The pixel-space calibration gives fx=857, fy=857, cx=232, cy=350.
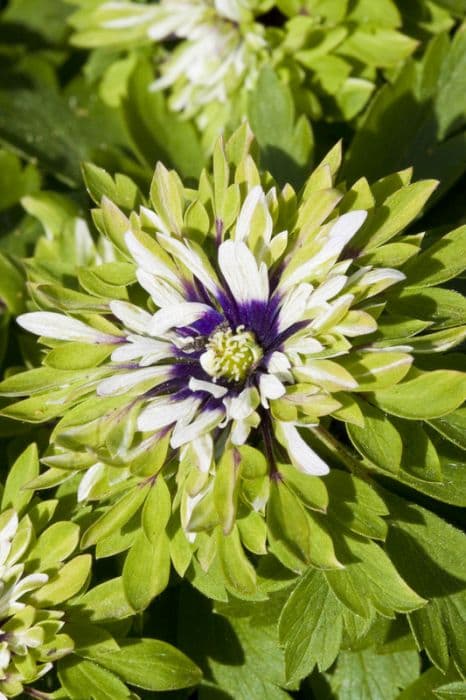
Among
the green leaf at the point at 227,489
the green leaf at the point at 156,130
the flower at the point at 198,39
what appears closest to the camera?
the green leaf at the point at 227,489

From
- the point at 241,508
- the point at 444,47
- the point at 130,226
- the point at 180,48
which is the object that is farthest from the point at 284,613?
the point at 180,48

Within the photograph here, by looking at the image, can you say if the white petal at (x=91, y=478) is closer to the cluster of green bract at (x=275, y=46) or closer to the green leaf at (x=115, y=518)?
the green leaf at (x=115, y=518)

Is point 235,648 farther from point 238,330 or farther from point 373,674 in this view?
point 238,330

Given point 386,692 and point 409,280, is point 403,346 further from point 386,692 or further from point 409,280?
point 386,692

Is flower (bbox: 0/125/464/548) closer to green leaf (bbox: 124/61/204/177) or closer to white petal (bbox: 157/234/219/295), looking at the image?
white petal (bbox: 157/234/219/295)

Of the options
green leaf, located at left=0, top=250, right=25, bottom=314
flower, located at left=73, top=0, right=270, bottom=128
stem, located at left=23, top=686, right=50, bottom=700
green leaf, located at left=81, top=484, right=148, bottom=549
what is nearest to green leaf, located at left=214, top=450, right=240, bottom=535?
green leaf, located at left=81, top=484, right=148, bottom=549

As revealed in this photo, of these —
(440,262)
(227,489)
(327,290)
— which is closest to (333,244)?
(327,290)

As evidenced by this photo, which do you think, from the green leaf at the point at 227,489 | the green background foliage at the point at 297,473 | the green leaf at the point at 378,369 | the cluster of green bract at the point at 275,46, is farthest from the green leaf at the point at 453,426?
the cluster of green bract at the point at 275,46

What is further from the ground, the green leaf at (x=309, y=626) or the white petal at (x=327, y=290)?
the white petal at (x=327, y=290)
